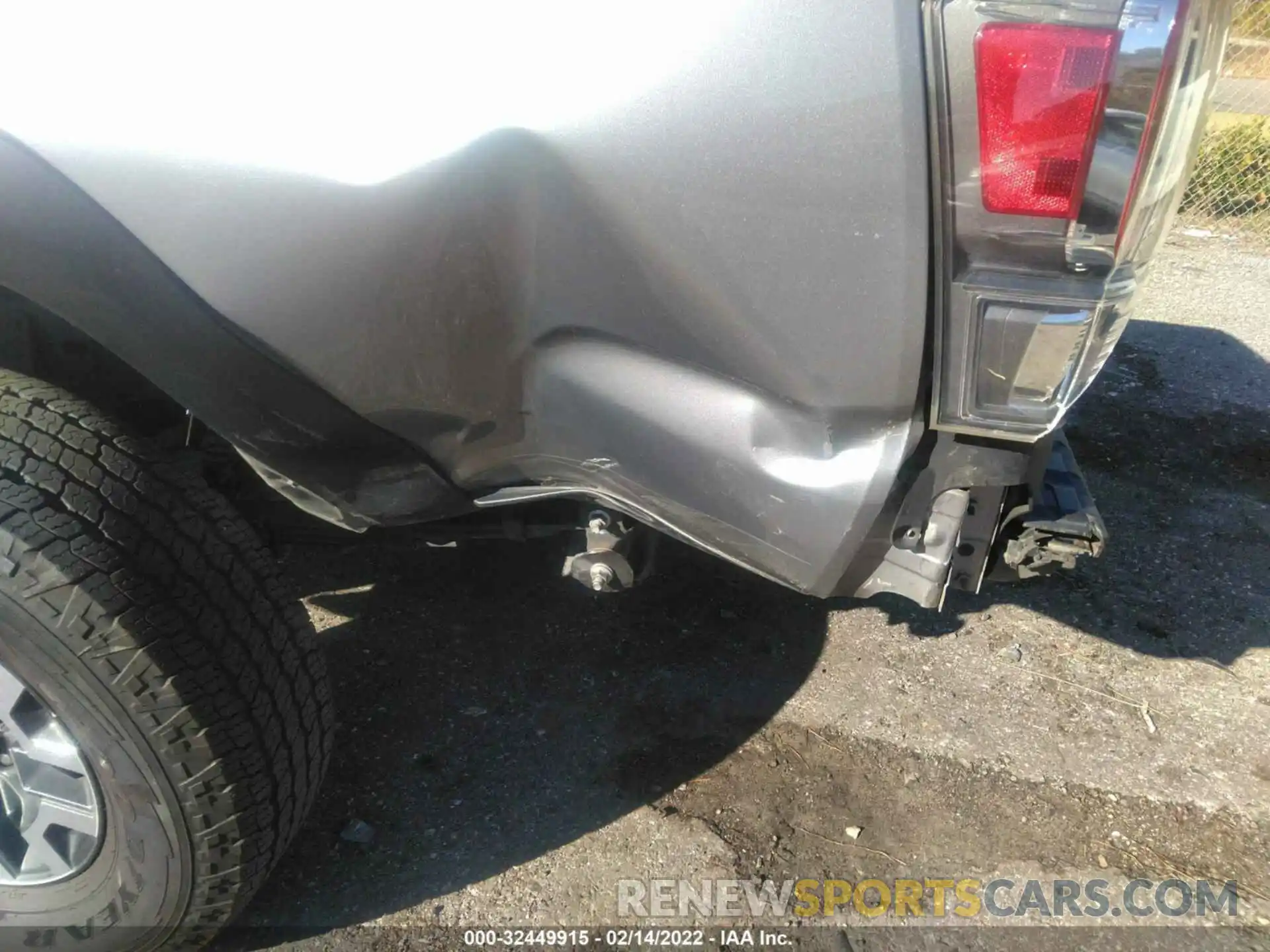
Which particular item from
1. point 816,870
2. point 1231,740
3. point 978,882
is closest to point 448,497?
point 816,870

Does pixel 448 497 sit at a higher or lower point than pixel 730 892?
higher

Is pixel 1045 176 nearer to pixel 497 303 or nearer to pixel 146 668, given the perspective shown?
pixel 497 303

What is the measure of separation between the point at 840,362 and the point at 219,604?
3.77ft

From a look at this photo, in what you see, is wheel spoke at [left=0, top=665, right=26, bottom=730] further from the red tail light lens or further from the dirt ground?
the red tail light lens

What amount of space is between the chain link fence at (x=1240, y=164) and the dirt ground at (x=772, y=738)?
15.3 ft

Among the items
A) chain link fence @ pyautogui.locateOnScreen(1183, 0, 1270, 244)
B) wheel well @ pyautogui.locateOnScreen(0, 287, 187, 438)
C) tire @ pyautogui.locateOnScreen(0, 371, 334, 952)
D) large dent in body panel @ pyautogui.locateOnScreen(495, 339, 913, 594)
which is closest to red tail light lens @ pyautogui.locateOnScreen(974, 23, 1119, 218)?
large dent in body panel @ pyautogui.locateOnScreen(495, 339, 913, 594)

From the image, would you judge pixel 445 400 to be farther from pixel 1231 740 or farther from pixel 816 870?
pixel 1231 740

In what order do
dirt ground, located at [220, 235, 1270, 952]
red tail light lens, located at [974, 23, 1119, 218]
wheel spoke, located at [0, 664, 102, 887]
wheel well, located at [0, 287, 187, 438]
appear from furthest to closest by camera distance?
dirt ground, located at [220, 235, 1270, 952], wheel well, located at [0, 287, 187, 438], wheel spoke, located at [0, 664, 102, 887], red tail light lens, located at [974, 23, 1119, 218]

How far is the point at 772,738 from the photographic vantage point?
96.0 inches

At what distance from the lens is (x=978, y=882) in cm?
209

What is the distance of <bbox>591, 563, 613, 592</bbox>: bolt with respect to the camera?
198 cm

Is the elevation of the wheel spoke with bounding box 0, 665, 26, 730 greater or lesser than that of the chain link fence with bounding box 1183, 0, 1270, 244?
greater

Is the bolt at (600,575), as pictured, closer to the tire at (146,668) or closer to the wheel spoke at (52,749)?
the tire at (146,668)

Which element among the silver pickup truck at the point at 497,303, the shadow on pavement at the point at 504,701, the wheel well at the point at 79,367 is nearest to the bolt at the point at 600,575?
the silver pickup truck at the point at 497,303
